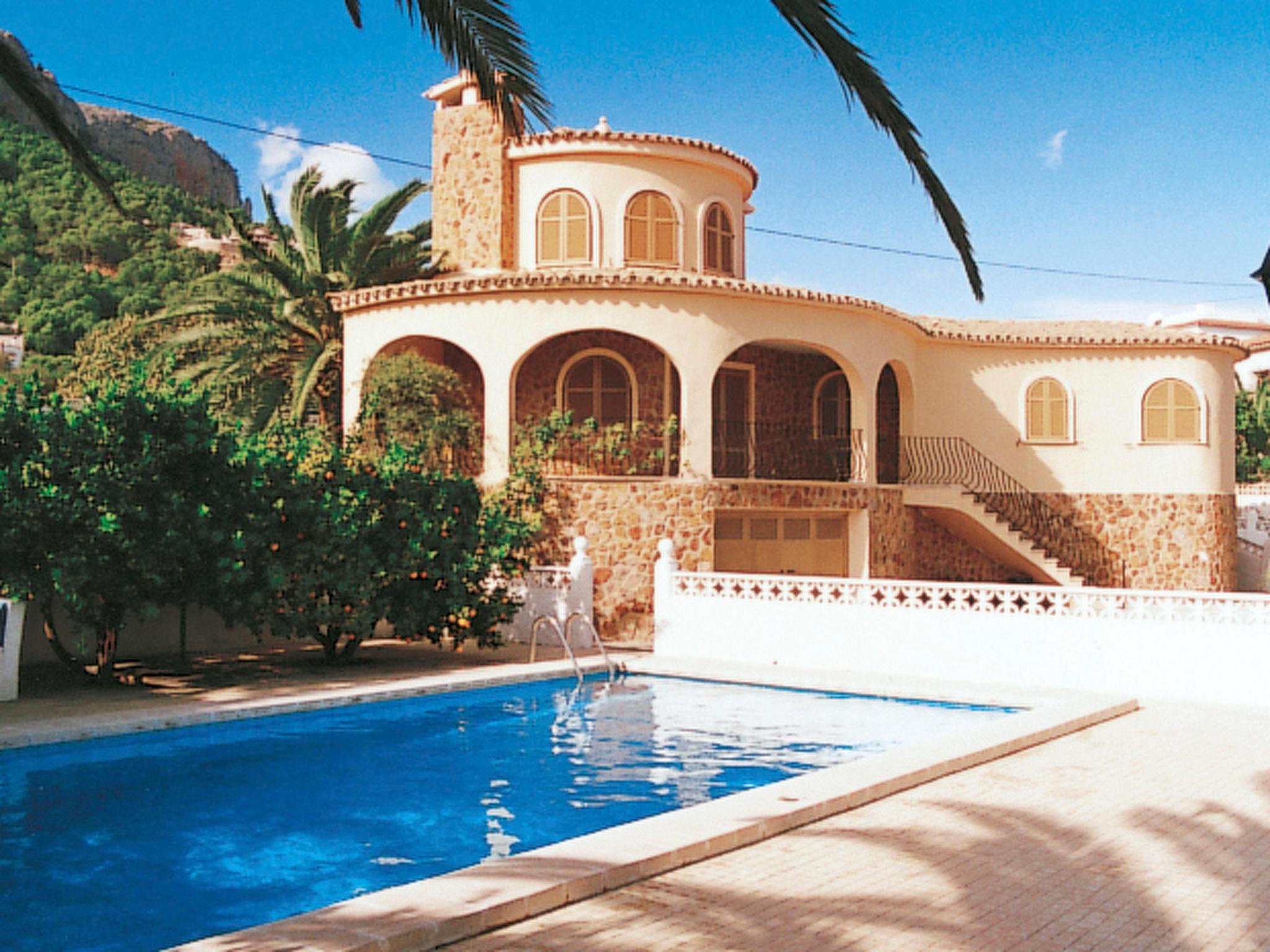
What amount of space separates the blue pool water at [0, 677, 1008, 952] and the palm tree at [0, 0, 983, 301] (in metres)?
4.36

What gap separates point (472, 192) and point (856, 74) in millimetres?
20655

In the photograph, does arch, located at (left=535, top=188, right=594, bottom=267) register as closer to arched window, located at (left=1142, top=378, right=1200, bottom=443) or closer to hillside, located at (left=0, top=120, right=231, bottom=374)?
arched window, located at (left=1142, top=378, right=1200, bottom=443)

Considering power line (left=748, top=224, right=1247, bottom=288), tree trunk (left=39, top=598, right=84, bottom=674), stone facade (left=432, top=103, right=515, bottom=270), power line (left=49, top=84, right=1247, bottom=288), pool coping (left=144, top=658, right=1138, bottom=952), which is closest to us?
pool coping (left=144, top=658, right=1138, bottom=952)

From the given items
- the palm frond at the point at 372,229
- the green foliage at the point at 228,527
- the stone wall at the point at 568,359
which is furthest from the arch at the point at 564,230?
the green foliage at the point at 228,527

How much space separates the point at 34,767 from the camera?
10.7 meters

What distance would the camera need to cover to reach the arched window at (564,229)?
23.3m

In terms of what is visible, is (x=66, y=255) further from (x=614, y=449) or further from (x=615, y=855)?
(x=615, y=855)

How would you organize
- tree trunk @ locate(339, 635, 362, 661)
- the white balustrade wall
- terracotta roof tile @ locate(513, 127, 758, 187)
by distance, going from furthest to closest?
terracotta roof tile @ locate(513, 127, 758, 187) → tree trunk @ locate(339, 635, 362, 661) → the white balustrade wall

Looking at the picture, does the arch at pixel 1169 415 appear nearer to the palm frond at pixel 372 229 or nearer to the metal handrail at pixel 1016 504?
the metal handrail at pixel 1016 504

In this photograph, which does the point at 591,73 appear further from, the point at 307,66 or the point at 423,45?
the point at 307,66

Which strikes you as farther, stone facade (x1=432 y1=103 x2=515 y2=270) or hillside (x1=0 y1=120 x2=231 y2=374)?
hillside (x1=0 y1=120 x2=231 y2=374)

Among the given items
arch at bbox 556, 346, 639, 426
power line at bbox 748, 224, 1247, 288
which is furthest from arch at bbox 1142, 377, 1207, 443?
arch at bbox 556, 346, 639, 426

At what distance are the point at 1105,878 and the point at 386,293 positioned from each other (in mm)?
16874

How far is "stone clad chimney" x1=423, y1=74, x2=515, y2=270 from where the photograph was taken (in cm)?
2384
